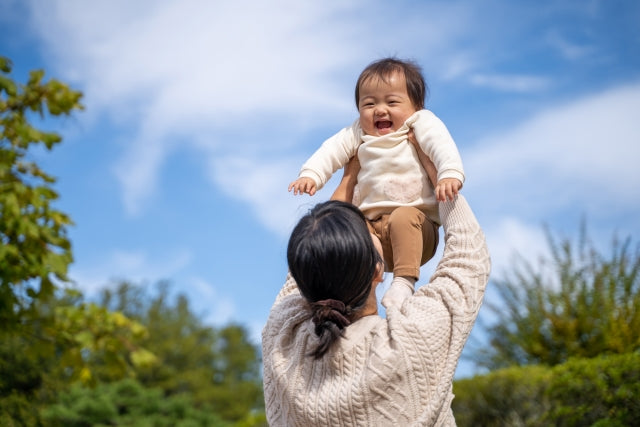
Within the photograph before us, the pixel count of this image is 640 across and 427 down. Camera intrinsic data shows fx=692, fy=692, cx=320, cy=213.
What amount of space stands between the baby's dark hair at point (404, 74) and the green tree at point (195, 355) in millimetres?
18371

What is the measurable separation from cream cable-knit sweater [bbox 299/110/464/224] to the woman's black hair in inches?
15.7

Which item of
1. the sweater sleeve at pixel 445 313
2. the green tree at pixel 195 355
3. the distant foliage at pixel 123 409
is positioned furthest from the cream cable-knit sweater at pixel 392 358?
the green tree at pixel 195 355

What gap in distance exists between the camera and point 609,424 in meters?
4.15

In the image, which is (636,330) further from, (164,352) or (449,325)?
(164,352)

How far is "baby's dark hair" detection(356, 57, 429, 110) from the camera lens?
2346 millimetres

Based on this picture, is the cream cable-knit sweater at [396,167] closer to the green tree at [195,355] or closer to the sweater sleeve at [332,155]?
the sweater sleeve at [332,155]

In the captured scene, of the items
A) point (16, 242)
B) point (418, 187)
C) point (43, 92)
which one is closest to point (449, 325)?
point (418, 187)

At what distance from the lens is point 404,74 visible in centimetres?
234

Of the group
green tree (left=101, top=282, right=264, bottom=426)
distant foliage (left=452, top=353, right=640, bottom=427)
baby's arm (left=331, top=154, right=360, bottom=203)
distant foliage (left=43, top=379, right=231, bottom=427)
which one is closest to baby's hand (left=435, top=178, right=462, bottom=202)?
baby's arm (left=331, top=154, right=360, bottom=203)

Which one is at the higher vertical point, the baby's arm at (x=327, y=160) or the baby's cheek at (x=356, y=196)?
the baby's arm at (x=327, y=160)

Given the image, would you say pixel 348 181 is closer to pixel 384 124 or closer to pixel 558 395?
pixel 384 124

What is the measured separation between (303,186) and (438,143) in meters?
0.48

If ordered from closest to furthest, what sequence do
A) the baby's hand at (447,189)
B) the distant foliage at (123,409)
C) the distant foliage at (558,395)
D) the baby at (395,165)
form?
the baby's hand at (447,189) < the baby at (395,165) < the distant foliage at (558,395) < the distant foliage at (123,409)

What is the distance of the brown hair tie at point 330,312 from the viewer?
5.74 ft
